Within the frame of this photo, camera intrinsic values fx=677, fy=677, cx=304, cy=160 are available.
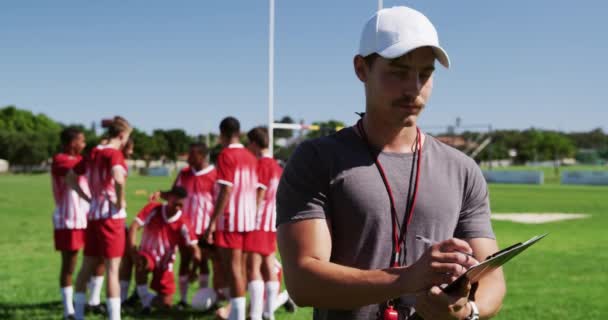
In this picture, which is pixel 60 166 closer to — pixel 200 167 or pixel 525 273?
pixel 200 167

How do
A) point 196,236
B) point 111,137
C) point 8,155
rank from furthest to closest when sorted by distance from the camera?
1. point 8,155
2. point 196,236
3. point 111,137

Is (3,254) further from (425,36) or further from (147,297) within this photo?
(425,36)

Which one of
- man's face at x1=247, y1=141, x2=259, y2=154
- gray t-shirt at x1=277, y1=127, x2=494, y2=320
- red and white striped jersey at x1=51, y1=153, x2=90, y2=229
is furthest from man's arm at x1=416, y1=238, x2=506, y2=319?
red and white striped jersey at x1=51, y1=153, x2=90, y2=229

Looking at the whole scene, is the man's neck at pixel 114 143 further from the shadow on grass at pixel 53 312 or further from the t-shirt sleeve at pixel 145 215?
the shadow on grass at pixel 53 312

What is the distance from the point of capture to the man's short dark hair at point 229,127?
699 centimetres

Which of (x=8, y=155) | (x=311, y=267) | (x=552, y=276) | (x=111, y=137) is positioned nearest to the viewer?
(x=311, y=267)

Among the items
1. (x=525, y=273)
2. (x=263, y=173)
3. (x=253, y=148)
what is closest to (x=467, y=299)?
(x=263, y=173)

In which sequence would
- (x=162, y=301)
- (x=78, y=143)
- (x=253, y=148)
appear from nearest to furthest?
1. (x=78, y=143)
2. (x=253, y=148)
3. (x=162, y=301)

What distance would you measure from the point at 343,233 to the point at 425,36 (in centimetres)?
66

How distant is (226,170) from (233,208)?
15.8 inches

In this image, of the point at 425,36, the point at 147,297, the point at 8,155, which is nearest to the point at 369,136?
the point at 425,36

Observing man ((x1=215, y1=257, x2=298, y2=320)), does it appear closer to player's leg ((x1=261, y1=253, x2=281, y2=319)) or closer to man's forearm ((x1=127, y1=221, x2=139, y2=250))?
player's leg ((x1=261, y1=253, x2=281, y2=319))

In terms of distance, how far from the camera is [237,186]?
280 inches

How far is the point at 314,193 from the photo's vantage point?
6.79ft
